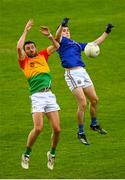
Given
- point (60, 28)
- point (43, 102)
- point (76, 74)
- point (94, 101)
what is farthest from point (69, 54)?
point (43, 102)

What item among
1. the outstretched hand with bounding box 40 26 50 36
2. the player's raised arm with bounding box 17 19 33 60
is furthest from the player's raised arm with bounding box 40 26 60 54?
the player's raised arm with bounding box 17 19 33 60

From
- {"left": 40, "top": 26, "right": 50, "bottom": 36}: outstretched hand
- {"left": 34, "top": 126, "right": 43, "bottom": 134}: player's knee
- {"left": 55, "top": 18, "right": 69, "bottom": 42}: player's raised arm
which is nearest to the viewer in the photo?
{"left": 34, "top": 126, "right": 43, "bottom": 134}: player's knee

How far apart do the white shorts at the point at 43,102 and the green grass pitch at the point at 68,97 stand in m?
2.15

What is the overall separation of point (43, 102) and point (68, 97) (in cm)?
1385

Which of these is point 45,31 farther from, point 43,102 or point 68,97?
point 68,97

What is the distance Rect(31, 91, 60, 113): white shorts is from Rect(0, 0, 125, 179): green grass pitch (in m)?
2.15

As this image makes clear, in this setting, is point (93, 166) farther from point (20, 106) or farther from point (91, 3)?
point (91, 3)

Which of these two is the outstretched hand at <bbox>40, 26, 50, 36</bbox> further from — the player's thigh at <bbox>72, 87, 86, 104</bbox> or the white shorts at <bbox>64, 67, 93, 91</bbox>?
the player's thigh at <bbox>72, 87, 86, 104</bbox>

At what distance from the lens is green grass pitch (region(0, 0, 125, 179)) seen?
2288cm

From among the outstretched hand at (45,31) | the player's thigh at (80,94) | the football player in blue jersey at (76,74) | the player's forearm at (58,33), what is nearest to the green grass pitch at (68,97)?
the football player in blue jersey at (76,74)

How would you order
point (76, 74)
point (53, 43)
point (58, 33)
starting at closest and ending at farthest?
point (53, 43)
point (58, 33)
point (76, 74)

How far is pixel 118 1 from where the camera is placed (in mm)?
53062

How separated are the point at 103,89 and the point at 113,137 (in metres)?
9.47

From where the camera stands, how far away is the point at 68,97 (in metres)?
34.1
